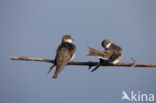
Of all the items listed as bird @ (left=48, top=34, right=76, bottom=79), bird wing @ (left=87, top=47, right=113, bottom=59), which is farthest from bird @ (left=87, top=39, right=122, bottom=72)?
bird @ (left=48, top=34, right=76, bottom=79)

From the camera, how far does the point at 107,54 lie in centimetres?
648

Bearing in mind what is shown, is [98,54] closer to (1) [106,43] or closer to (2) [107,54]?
(2) [107,54]

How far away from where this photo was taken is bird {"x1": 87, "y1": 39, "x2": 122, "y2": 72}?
18.2 ft

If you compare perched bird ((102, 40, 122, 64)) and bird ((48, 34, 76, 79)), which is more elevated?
bird ((48, 34, 76, 79))

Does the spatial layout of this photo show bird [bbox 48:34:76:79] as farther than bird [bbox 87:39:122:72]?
Yes

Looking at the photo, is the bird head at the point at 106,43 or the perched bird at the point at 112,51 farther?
the bird head at the point at 106,43

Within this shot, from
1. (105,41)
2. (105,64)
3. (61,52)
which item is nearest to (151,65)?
(105,64)

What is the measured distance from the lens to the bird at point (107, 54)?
5.55 meters

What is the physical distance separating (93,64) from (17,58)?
123 cm

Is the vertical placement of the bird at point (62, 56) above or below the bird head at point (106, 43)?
above

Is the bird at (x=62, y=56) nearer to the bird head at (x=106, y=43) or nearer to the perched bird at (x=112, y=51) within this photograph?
the perched bird at (x=112, y=51)

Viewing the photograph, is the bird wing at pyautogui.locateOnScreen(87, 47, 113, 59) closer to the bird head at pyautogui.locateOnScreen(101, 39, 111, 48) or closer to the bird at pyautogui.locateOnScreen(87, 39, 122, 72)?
the bird at pyautogui.locateOnScreen(87, 39, 122, 72)

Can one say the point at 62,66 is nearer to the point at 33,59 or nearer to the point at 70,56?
the point at 70,56

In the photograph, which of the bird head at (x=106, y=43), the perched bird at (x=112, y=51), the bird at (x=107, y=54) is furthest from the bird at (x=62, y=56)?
the bird head at (x=106, y=43)
